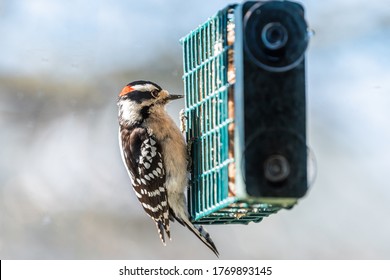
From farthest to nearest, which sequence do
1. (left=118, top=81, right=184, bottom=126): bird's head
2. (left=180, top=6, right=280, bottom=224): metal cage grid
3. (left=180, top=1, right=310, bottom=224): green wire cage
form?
(left=118, top=81, right=184, bottom=126): bird's head, (left=180, top=6, right=280, bottom=224): metal cage grid, (left=180, top=1, right=310, bottom=224): green wire cage

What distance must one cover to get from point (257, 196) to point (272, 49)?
0.86 meters

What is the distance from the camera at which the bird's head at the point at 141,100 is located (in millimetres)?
11695

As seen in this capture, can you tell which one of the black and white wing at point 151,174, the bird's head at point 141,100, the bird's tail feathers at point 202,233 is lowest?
the bird's tail feathers at point 202,233

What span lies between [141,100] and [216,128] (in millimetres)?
1224

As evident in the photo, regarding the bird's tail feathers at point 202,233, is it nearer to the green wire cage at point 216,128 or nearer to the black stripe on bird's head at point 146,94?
the green wire cage at point 216,128

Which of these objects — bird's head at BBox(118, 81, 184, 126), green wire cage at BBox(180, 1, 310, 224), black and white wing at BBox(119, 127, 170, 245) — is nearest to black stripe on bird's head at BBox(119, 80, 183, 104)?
bird's head at BBox(118, 81, 184, 126)

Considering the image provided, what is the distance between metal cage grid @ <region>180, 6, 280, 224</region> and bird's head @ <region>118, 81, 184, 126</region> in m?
0.41

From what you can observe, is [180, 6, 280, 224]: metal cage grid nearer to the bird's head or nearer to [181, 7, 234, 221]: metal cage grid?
[181, 7, 234, 221]: metal cage grid

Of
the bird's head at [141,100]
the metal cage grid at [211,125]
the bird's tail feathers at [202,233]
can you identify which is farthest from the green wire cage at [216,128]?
the bird's head at [141,100]

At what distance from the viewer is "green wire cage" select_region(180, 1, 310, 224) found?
10055mm

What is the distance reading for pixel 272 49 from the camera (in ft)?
32.3

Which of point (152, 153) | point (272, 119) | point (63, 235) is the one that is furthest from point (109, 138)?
point (272, 119)
